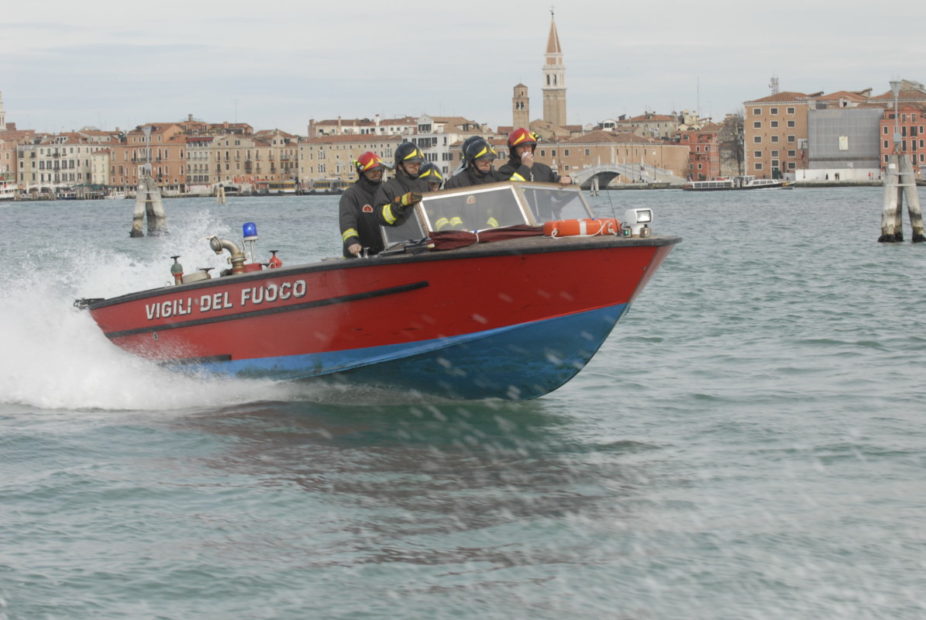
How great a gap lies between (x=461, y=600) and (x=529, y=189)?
5.02 metres

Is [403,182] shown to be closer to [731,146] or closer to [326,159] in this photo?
[326,159]

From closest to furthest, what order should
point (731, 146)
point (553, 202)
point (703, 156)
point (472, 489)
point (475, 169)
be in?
point (472, 489) → point (553, 202) → point (475, 169) → point (703, 156) → point (731, 146)

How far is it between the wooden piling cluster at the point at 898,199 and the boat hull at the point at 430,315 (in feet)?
85.8

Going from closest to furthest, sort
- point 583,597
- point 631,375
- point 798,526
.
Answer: point 583,597 < point 798,526 < point 631,375

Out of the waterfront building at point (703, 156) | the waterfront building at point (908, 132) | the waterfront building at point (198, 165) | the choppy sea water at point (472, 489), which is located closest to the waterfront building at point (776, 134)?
the waterfront building at point (908, 132)

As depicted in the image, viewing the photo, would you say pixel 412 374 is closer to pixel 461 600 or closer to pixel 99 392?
pixel 99 392

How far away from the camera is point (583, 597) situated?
7285mm

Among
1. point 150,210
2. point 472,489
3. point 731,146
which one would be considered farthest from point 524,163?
point 731,146

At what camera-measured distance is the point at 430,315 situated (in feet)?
37.7

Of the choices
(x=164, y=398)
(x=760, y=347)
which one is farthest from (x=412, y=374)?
(x=760, y=347)

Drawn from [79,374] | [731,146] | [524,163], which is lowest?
[79,374]

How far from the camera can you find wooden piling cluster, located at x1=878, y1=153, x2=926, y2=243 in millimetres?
36525

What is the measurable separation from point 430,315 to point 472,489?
232 cm

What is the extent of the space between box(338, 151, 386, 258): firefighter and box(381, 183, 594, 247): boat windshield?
2.02 feet
